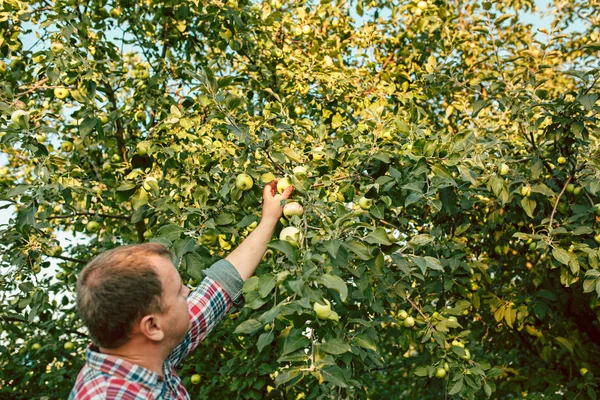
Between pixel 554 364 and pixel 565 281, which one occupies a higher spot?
pixel 565 281

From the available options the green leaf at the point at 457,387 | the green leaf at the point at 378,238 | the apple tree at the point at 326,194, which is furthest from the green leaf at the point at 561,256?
the green leaf at the point at 378,238

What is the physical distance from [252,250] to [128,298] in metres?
0.68

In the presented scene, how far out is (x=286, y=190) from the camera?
84.5 inches

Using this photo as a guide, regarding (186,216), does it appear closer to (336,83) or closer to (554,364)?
(336,83)

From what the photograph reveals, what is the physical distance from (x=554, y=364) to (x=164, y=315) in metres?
3.32

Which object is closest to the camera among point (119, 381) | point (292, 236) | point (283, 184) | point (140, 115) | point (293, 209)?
point (119, 381)

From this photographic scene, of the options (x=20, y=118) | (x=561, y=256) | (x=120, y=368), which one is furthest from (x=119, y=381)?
(x=561, y=256)

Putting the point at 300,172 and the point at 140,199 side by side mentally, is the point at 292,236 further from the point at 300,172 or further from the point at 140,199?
the point at 140,199

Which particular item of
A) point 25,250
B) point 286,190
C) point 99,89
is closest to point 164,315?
point 286,190

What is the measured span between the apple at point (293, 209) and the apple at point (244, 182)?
25cm

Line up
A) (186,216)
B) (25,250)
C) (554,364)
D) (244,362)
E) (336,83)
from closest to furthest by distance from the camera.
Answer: (186,216)
(25,250)
(244,362)
(336,83)
(554,364)

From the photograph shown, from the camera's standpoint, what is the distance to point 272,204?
2197 mm

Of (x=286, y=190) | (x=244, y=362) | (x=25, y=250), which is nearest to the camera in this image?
(x=286, y=190)

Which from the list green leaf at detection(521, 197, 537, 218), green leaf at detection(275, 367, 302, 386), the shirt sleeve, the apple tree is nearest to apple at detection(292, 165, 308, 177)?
the apple tree
